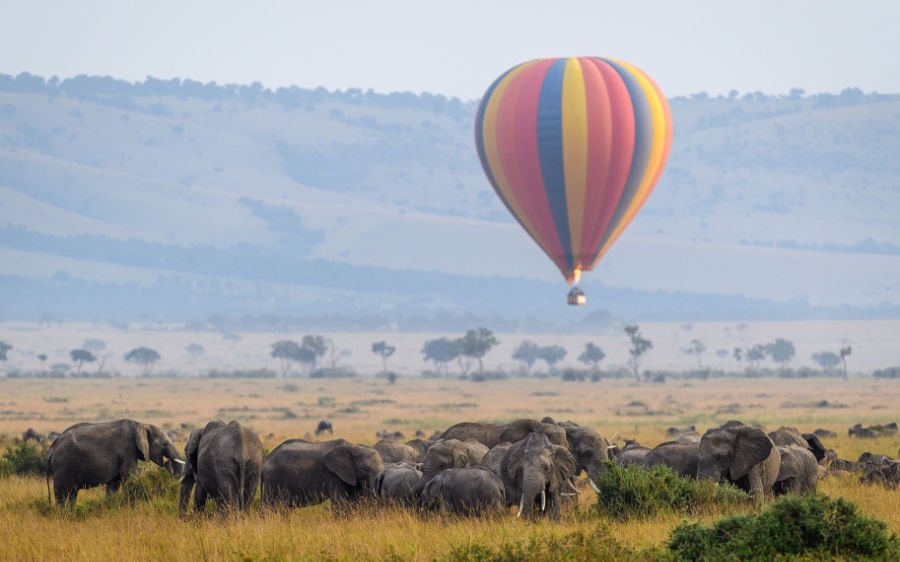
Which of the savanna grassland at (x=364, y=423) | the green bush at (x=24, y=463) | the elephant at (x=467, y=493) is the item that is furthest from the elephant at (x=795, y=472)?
the green bush at (x=24, y=463)

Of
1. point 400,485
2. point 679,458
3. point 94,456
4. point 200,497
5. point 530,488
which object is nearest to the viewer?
point 530,488

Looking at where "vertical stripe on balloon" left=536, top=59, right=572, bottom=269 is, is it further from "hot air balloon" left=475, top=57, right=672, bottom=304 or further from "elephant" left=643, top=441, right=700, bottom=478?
"elephant" left=643, top=441, right=700, bottom=478

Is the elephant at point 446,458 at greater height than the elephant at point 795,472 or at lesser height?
greater

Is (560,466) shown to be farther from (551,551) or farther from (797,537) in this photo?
(797,537)

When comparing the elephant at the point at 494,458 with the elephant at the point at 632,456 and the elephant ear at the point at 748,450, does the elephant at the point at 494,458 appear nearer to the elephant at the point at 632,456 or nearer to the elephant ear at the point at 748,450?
the elephant ear at the point at 748,450

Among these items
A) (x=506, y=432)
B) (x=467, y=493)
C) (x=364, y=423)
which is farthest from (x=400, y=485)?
(x=364, y=423)

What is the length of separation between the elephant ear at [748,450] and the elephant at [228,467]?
673 cm

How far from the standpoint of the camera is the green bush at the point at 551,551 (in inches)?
621

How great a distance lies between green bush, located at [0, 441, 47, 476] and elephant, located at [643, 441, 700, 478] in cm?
1219

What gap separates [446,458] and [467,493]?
6.81 ft

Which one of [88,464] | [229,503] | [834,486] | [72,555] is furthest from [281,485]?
[834,486]

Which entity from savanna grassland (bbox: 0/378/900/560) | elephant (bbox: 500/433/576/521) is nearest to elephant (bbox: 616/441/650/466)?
savanna grassland (bbox: 0/378/900/560)

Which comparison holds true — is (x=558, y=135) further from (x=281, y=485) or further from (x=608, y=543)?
(x=608, y=543)

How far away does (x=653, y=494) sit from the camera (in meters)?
20.9
